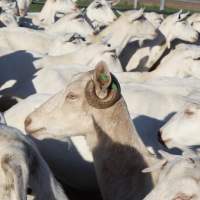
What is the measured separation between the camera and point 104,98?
14.4ft

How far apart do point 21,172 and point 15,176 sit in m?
0.04

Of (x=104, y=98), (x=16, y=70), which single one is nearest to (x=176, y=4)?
(x=16, y=70)

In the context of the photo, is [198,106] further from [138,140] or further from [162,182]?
[162,182]

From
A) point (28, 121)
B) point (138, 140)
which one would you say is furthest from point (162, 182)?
point (28, 121)

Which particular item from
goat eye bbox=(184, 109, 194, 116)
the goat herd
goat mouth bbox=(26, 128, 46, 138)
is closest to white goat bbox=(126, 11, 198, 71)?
the goat herd

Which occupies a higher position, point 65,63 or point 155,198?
point 155,198

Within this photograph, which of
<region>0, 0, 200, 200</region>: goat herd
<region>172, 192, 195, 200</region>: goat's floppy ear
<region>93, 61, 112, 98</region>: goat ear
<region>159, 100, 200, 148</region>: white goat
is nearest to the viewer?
<region>172, 192, 195, 200</region>: goat's floppy ear

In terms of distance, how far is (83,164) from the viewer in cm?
573

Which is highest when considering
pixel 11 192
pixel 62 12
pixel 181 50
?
pixel 11 192

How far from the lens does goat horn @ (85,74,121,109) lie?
14.3 feet

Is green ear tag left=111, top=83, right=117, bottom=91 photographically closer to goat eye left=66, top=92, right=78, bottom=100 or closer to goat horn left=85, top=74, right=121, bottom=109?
goat horn left=85, top=74, right=121, bottom=109

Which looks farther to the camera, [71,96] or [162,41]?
[162,41]

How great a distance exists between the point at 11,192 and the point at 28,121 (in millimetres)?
1898

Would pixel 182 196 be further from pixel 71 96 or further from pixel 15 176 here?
pixel 71 96
